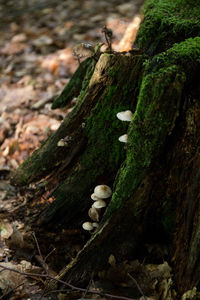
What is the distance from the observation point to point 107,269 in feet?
9.14

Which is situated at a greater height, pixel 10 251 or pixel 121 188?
pixel 121 188

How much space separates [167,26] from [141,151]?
50.0 inches

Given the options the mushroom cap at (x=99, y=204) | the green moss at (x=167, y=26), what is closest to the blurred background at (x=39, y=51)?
the green moss at (x=167, y=26)

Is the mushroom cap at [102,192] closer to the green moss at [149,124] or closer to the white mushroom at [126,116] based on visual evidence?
the green moss at [149,124]

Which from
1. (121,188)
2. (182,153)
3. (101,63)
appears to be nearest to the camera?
(182,153)

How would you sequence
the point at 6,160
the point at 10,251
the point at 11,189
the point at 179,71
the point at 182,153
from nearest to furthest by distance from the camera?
the point at 179,71 → the point at 182,153 → the point at 10,251 → the point at 11,189 → the point at 6,160

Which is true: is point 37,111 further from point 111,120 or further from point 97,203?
point 97,203

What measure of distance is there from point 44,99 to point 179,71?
12.3 ft

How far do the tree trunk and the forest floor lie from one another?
220 mm

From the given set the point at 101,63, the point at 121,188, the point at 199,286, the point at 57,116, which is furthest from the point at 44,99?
the point at 199,286

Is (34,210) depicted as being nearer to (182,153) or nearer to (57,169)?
(57,169)

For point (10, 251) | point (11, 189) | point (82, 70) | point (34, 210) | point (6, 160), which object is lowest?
point (10, 251)

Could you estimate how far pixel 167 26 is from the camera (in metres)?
2.93

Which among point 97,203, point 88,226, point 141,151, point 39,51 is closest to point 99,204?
point 97,203
